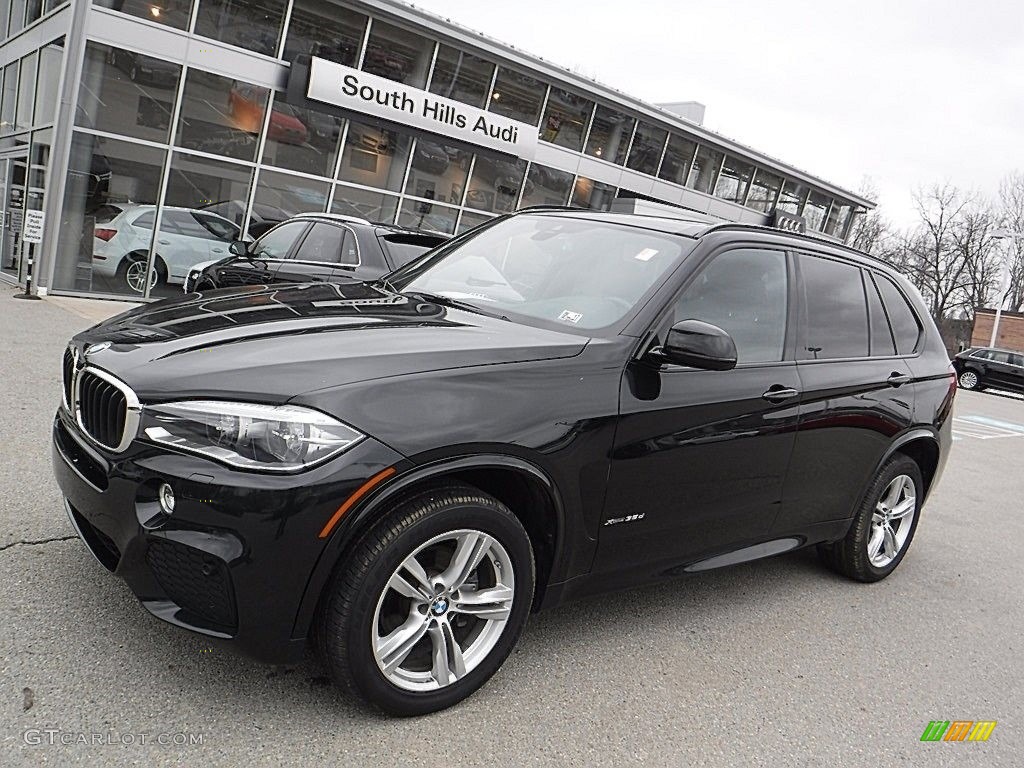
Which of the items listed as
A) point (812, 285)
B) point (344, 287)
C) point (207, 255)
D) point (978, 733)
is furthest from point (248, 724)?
point (207, 255)

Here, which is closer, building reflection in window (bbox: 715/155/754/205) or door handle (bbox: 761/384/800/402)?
door handle (bbox: 761/384/800/402)

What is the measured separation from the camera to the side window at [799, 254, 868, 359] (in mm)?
3883

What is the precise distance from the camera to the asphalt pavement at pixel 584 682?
2434 mm

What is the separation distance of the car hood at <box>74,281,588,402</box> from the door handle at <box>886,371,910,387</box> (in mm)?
2150

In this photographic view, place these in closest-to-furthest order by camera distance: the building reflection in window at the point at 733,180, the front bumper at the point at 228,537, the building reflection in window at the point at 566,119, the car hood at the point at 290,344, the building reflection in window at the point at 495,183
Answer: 1. the front bumper at the point at 228,537
2. the car hood at the point at 290,344
3. the building reflection in window at the point at 495,183
4. the building reflection in window at the point at 566,119
5. the building reflection in window at the point at 733,180

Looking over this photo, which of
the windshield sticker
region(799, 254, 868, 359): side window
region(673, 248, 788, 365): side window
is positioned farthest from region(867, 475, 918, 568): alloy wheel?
the windshield sticker

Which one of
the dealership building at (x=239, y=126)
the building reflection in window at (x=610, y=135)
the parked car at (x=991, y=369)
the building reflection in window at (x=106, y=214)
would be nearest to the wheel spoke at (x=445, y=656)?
the dealership building at (x=239, y=126)

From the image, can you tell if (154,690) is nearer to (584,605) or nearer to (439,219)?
(584,605)

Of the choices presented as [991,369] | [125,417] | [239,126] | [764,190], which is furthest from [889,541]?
[991,369]

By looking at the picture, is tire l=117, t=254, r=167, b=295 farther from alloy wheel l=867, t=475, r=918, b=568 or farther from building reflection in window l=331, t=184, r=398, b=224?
alloy wheel l=867, t=475, r=918, b=568

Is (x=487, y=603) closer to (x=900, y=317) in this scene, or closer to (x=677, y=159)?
(x=900, y=317)

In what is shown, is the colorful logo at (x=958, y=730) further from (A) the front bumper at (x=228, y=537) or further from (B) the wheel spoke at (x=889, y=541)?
(A) the front bumper at (x=228, y=537)

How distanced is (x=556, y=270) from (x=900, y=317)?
7.46 feet

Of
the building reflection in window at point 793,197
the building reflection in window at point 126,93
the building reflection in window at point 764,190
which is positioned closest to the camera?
the building reflection in window at point 126,93
